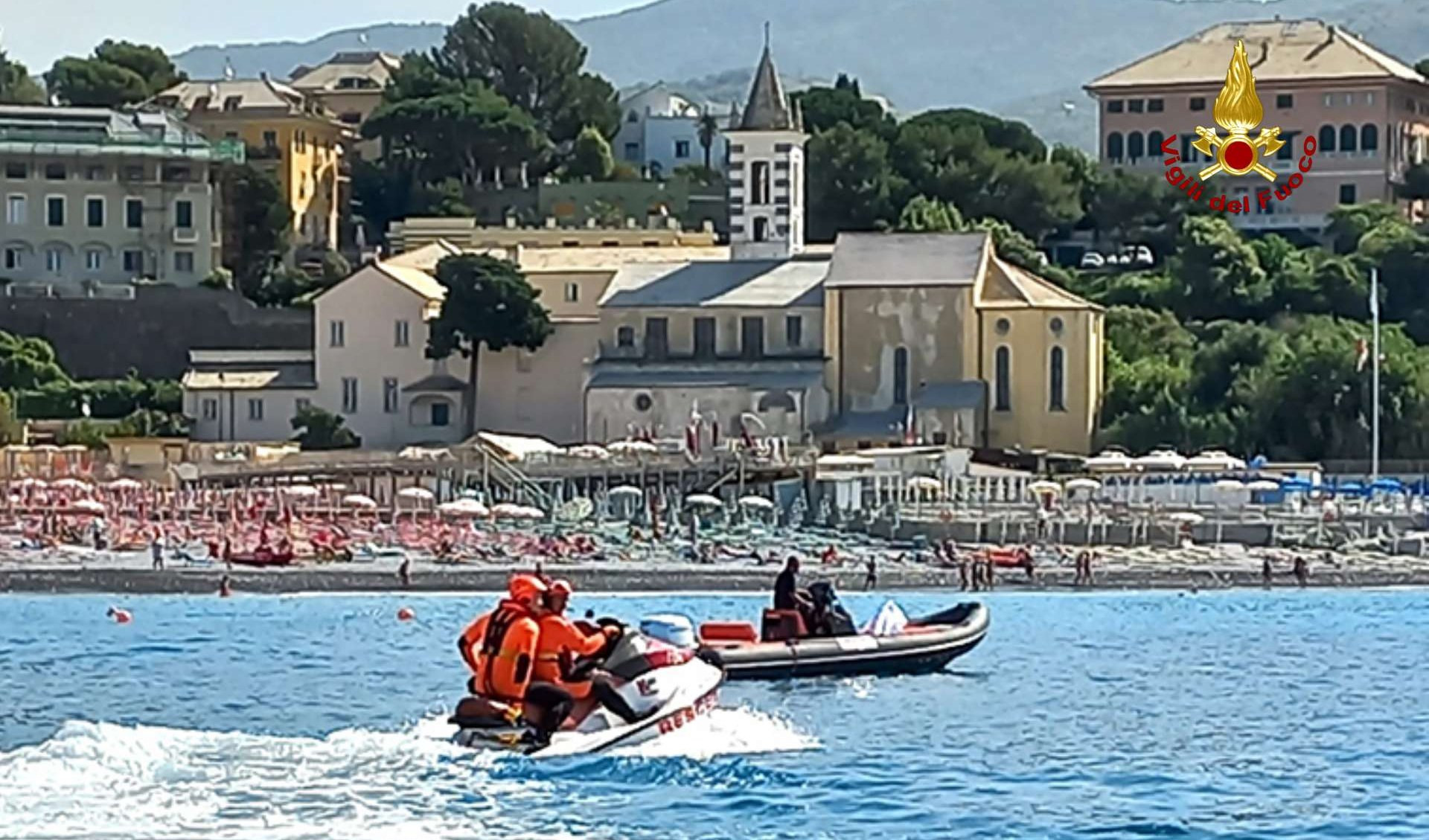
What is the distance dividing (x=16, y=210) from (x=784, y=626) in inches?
2421

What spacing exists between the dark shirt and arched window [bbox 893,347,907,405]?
137 feet

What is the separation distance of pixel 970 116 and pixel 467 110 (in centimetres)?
1617

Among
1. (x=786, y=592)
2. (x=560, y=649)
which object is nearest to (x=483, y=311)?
(x=786, y=592)

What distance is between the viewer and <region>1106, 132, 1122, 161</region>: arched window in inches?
4530

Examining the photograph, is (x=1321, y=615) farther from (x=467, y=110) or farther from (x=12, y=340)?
(x=467, y=110)

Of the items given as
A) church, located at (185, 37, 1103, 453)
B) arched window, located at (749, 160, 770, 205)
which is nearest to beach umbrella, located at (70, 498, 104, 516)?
church, located at (185, 37, 1103, 453)

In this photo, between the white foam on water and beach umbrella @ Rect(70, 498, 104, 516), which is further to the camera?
beach umbrella @ Rect(70, 498, 104, 516)

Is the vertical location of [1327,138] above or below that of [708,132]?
below

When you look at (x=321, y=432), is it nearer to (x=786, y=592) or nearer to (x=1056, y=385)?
(x=1056, y=385)

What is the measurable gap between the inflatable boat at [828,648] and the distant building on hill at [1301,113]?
65952 millimetres

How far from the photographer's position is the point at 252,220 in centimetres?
10388

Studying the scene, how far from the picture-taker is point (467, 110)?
357 ft

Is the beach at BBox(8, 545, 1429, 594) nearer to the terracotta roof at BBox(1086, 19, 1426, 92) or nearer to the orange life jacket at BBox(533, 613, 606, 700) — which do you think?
the orange life jacket at BBox(533, 613, 606, 700)

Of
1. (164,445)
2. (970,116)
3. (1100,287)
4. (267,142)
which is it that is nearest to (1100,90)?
(970,116)
